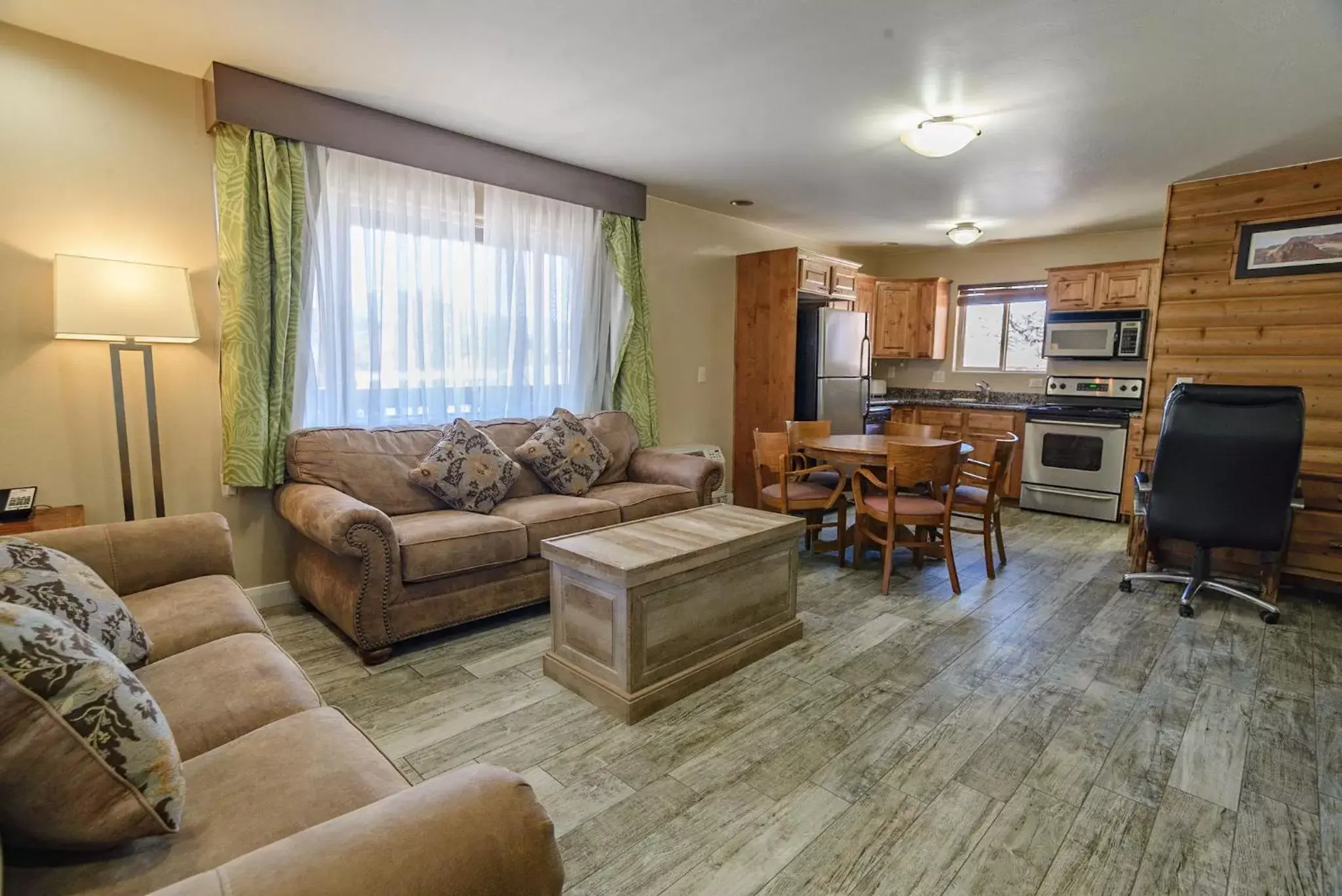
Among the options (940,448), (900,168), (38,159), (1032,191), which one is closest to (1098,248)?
(1032,191)

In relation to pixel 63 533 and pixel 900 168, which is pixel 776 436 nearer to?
pixel 900 168

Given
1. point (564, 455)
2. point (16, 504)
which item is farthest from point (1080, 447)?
point (16, 504)

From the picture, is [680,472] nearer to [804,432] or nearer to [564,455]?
[564,455]

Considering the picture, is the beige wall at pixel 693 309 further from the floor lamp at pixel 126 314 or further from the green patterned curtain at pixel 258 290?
the floor lamp at pixel 126 314

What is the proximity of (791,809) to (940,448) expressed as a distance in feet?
7.05

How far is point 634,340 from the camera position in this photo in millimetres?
4676

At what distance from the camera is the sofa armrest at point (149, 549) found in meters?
2.06

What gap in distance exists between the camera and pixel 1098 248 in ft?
19.5

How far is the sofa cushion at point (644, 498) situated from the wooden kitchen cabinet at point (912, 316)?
384 centimetres

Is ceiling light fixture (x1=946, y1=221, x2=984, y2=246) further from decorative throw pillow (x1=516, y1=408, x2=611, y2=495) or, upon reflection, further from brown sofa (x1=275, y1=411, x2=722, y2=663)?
decorative throw pillow (x1=516, y1=408, x2=611, y2=495)

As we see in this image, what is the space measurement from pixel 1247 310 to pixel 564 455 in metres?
4.16

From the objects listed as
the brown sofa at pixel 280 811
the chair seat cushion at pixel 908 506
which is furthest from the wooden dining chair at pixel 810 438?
the brown sofa at pixel 280 811

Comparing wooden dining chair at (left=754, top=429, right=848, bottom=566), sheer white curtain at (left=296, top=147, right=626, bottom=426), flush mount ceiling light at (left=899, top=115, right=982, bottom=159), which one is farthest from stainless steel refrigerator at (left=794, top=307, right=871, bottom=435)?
flush mount ceiling light at (left=899, top=115, right=982, bottom=159)

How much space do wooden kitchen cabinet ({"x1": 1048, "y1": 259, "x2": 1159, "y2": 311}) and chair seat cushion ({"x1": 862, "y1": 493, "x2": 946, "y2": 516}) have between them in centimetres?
318
